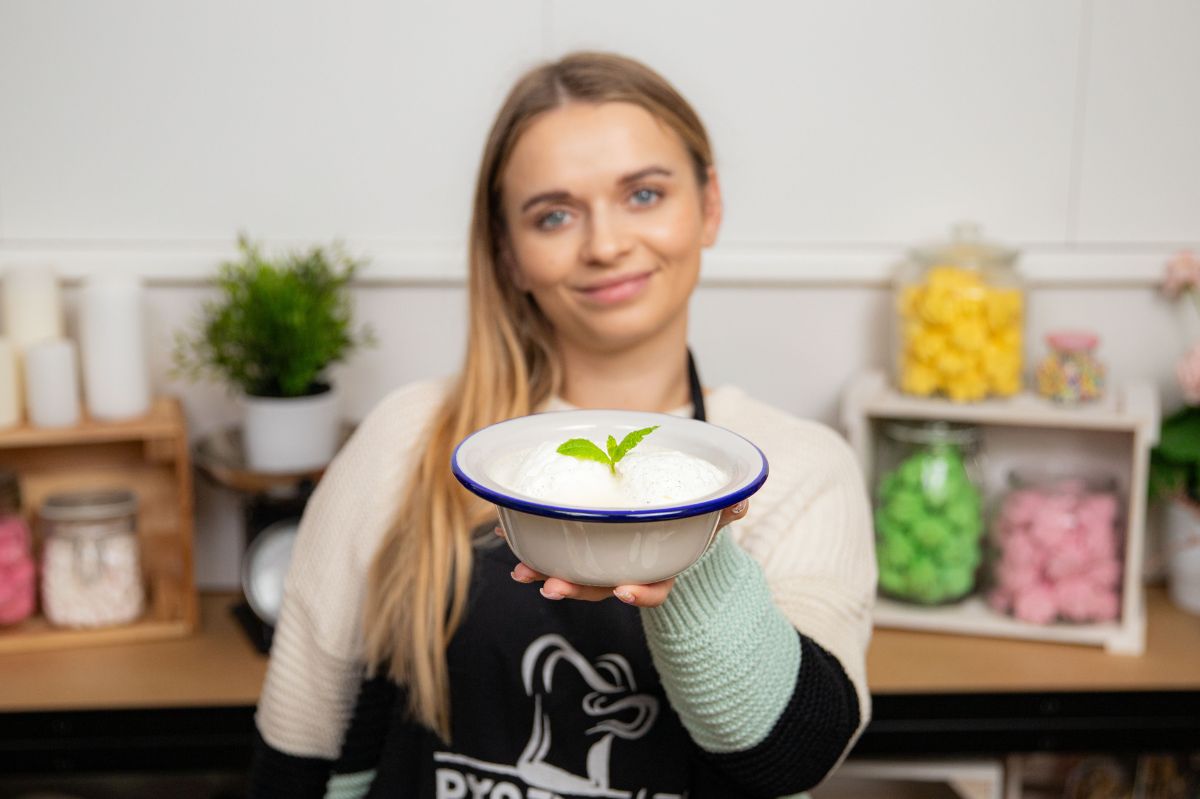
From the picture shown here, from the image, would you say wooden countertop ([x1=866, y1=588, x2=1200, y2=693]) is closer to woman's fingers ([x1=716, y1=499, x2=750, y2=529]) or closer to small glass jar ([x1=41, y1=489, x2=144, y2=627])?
woman's fingers ([x1=716, y1=499, x2=750, y2=529])

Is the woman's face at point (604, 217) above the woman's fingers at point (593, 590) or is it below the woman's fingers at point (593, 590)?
above

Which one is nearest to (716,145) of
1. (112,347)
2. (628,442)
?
(112,347)

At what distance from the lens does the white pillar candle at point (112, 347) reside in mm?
1721

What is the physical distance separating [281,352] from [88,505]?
0.34 m

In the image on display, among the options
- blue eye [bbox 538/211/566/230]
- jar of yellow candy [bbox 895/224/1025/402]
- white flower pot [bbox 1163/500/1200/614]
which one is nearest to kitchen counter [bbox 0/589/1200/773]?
white flower pot [bbox 1163/500/1200/614]

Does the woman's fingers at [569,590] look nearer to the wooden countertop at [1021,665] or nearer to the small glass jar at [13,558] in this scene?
the wooden countertop at [1021,665]

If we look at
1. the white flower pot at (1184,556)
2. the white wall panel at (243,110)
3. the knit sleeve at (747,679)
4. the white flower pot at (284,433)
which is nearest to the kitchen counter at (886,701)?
the white flower pot at (1184,556)

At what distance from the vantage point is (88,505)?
1688 mm

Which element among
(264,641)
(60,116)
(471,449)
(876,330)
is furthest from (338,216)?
(471,449)

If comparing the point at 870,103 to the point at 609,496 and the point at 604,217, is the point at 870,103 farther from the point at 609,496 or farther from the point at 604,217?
the point at 609,496

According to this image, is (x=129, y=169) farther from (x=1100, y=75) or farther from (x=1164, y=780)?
(x=1164, y=780)

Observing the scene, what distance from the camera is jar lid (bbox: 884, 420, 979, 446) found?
1768mm

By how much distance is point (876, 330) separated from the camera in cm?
196

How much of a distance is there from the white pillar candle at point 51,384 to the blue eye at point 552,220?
79 cm
